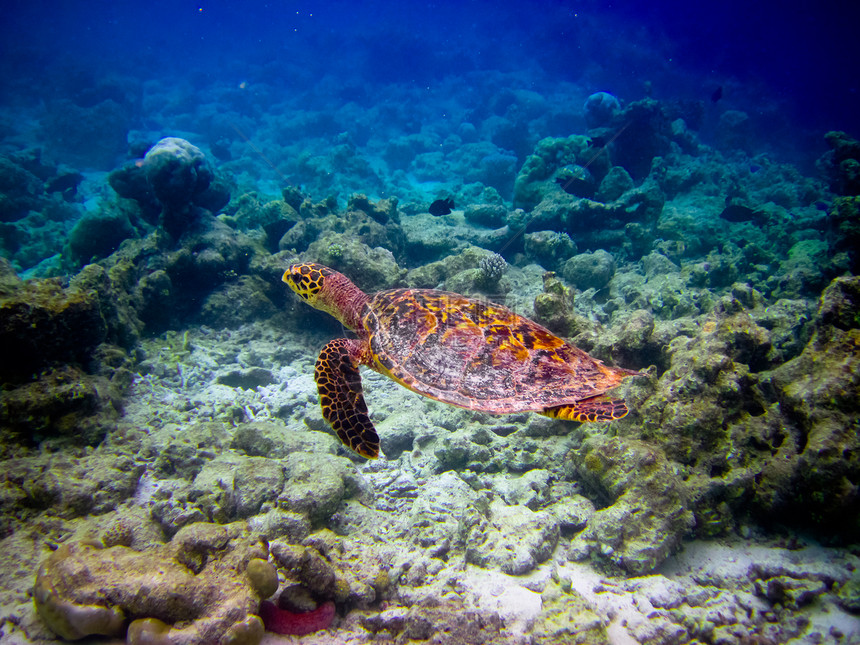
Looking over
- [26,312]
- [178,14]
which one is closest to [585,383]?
[26,312]

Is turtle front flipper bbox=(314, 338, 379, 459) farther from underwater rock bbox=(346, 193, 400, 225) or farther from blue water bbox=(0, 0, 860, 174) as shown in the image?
blue water bbox=(0, 0, 860, 174)

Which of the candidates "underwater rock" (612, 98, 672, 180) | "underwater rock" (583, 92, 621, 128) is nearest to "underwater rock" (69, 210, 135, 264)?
"underwater rock" (612, 98, 672, 180)

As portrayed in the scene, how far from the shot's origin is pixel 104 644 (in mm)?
2154

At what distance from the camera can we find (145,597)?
2.22 m

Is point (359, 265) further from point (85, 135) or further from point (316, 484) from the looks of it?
point (85, 135)

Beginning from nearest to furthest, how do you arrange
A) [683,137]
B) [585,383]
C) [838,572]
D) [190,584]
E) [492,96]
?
[190,584]
[838,572]
[585,383]
[683,137]
[492,96]

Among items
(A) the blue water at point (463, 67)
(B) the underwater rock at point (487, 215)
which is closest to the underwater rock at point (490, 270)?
(B) the underwater rock at point (487, 215)

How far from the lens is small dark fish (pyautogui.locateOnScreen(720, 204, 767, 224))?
40.8 feet

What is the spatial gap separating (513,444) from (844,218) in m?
8.87

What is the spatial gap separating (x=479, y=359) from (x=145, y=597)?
3.19 meters

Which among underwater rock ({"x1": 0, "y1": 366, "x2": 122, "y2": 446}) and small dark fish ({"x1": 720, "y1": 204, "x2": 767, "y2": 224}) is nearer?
underwater rock ({"x1": 0, "y1": 366, "x2": 122, "y2": 446})

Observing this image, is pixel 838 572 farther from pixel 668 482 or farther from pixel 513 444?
pixel 513 444

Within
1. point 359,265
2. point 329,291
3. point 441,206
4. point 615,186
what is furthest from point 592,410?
point 615,186

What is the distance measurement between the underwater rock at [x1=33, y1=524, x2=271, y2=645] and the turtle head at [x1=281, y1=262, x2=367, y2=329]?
3.09 m
